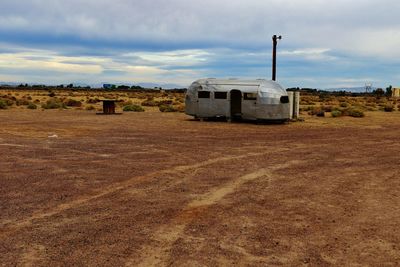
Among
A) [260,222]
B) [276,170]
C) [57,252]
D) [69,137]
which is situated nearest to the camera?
[57,252]

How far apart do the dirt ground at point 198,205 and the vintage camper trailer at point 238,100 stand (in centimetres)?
1028

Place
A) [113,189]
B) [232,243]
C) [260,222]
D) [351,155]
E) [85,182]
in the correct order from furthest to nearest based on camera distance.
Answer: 1. [351,155]
2. [85,182]
3. [113,189]
4. [260,222]
5. [232,243]

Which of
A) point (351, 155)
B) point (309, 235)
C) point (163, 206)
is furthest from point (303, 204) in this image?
point (351, 155)

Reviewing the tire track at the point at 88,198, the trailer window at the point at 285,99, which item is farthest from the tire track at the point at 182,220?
the trailer window at the point at 285,99

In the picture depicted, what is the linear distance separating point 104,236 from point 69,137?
13.3 meters

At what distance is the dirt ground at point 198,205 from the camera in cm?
620

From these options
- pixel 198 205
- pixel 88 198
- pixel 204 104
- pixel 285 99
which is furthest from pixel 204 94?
pixel 198 205

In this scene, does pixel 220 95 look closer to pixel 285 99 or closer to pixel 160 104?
pixel 285 99

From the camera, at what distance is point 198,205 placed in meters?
8.62

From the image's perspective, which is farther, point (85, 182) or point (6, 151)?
point (6, 151)

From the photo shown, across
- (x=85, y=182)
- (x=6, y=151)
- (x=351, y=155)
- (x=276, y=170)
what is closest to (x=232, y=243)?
(x=85, y=182)

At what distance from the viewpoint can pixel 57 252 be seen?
20.2 ft

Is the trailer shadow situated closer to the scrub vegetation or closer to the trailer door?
the trailer door

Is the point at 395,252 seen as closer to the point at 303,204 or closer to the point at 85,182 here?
the point at 303,204
